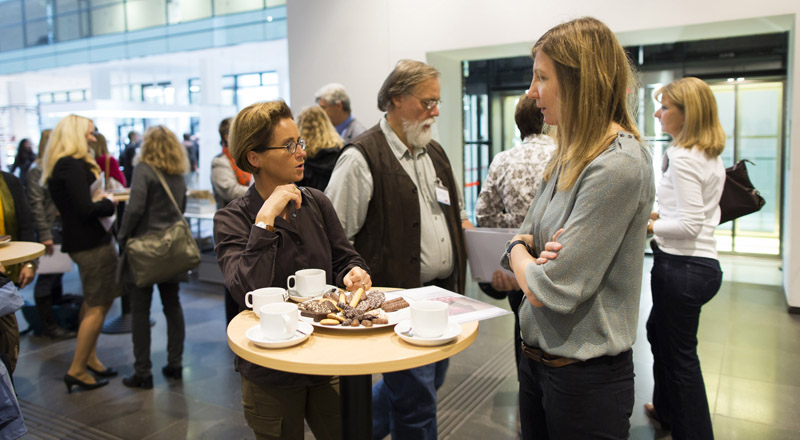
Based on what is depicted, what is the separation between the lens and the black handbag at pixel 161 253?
3.44 metres

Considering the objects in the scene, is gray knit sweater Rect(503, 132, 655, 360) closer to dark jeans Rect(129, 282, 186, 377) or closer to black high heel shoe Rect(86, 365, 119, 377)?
dark jeans Rect(129, 282, 186, 377)

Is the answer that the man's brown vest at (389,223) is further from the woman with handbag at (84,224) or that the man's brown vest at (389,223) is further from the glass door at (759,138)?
the glass door at (759,138)

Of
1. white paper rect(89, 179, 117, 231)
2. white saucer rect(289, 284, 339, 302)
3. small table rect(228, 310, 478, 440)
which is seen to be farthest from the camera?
white paper rect(89, 179, 117, 231)

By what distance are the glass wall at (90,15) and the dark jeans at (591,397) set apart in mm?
6354

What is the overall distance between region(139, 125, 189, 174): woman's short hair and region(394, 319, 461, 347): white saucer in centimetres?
266

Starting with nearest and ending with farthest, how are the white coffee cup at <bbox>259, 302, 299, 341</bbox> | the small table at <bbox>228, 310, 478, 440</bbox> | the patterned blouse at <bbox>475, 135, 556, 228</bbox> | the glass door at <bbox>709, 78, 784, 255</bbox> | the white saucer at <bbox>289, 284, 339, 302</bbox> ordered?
the small table at <bbox>228, 310, 478, 440</bbox>, the white coffee cup at <bbox>259, 302, 299, 341</bbox>, the white saucer at <bbox>289, 284, 339, 302</bbox>, the patterned blouse at <bbox>475, 135, 556, 228</bbox>, the glass door at <bbox>709, 78, 784, 255</bbox>

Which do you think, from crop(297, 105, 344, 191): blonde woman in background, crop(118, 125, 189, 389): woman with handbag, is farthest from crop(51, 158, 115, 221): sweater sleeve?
crop(297, 105, 344, 191): blonde woman in background

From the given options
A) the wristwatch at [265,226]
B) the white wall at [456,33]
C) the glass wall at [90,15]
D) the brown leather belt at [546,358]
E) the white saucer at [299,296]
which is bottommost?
the brown leather belt at [546,358]

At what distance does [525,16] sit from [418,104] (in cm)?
281

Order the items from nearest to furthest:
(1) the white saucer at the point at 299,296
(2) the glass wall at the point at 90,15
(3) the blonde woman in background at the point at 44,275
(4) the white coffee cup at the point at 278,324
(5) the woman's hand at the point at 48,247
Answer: (4) the white coffee cup at the point at 278,324
(1) the white saucer at the point at 299,296
(5) the woman's hand at the point at 48,247
(3) the blonde woman in background at the point at 44,275
(2) the glass wall at the point at 90,15

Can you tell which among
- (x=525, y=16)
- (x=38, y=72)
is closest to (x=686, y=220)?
(x=525, y=16)

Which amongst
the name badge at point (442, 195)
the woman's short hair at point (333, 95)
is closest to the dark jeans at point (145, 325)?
the woman's short hair at point (333, 95)

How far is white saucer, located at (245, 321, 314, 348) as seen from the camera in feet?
4.25

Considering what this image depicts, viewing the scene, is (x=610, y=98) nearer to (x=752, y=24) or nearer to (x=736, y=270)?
(x=752, y=24)
